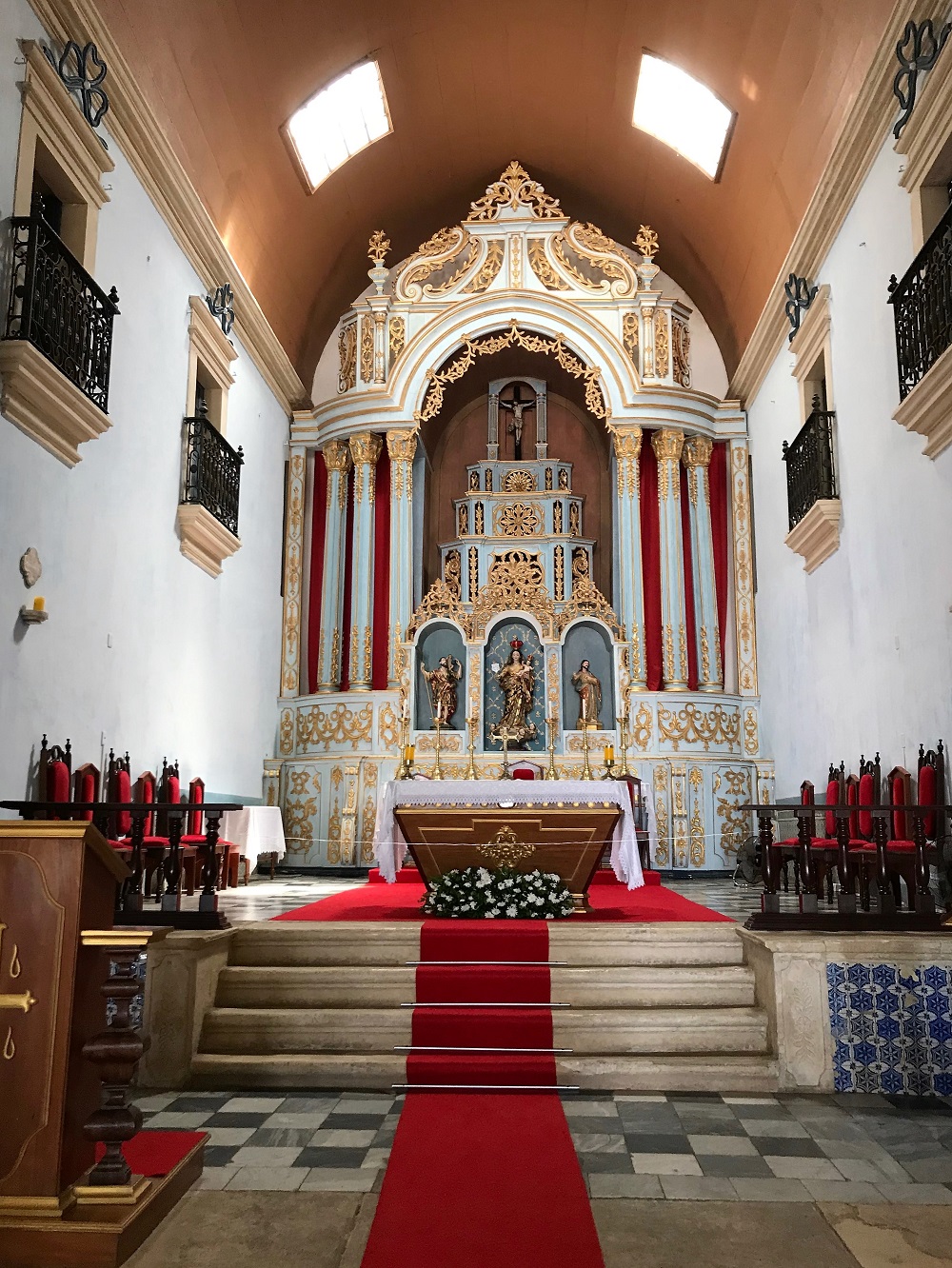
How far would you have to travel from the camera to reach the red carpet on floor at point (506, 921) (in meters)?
6.46

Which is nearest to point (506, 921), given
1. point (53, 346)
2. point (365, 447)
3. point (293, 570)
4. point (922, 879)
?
point (922, 879)

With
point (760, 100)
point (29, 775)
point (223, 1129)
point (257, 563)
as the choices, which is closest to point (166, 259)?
point (257, 563)

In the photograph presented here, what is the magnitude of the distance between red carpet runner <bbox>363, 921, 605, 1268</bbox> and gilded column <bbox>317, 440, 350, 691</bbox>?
671 cm

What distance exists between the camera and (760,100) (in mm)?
9789

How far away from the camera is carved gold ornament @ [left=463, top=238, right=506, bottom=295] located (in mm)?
12719

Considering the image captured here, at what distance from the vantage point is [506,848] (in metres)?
7.05

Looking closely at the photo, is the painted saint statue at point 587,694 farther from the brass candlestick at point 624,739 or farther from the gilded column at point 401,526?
the gilded column at point 401,526

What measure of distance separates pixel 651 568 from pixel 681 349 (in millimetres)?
2724

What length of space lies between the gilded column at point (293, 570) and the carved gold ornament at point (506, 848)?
5957mm

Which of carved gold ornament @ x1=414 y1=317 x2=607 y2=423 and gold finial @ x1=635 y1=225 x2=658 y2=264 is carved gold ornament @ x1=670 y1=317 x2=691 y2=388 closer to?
gold finial @ x1=635 y1=225 x2=658 y2=264

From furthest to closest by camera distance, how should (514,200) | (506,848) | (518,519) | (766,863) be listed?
(518,519) → (514,200) → (506,848) → (766,863)

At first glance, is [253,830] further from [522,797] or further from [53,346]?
[53,346]

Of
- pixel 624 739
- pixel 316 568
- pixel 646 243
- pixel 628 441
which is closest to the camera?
pixel 624 739

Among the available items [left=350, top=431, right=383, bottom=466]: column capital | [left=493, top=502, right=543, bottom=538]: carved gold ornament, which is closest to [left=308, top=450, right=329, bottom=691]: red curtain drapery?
[left=350, top=431, right=383, bottom=466]: column capital
